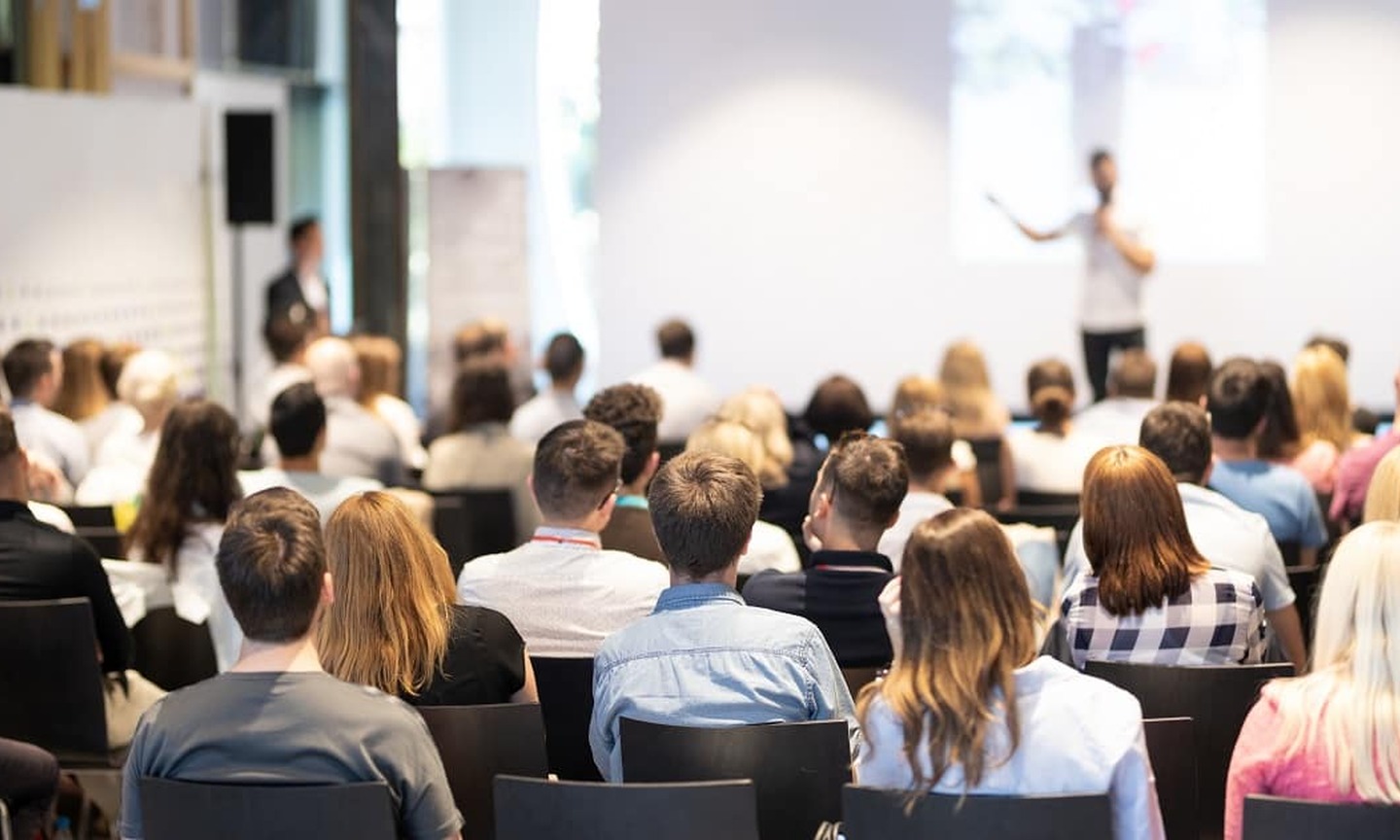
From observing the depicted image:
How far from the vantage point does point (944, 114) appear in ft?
35.9

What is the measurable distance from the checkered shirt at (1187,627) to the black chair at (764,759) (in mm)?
786

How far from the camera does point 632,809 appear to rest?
2514 mm

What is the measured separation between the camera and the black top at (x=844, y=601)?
3557mm

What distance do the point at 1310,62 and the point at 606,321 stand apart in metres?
4.53

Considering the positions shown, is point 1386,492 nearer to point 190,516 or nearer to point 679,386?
point 190,516

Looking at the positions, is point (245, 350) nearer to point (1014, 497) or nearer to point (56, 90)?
point (56, 90)

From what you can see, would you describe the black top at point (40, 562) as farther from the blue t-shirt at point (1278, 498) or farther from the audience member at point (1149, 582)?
the blue t-shirt at point (1278, 498)

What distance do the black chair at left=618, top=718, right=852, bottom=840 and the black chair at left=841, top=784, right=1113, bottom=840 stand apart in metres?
0.35

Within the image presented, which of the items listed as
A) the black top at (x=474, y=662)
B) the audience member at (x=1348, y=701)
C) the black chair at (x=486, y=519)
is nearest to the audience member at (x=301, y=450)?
the black chair at (x=486, y=519)

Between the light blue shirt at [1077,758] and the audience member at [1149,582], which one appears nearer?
the light blue shirt at [1077,758]

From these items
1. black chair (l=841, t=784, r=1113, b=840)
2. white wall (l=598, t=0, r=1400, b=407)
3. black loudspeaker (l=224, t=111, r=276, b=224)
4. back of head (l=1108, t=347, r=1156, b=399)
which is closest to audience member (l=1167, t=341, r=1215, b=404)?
back of head (l=1108, t=347, r=1156, b=399)

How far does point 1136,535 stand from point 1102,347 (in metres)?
6.86

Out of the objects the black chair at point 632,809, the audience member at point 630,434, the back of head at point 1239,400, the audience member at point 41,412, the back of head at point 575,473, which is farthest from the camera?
the audience member at point 41,412

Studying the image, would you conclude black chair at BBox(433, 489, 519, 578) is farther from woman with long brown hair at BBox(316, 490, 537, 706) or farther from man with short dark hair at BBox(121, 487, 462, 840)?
man with short dark hair at BBox(121, 487, 462, 840)
